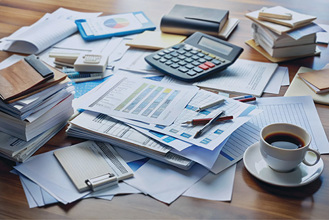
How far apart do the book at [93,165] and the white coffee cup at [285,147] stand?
0.98ft

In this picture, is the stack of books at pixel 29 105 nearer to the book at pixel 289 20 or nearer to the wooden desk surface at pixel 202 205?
the wooden desk surface at pixel 202 205

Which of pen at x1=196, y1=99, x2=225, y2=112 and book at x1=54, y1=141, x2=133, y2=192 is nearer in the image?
book at x1=54, y1=141, x2=133, y2=192

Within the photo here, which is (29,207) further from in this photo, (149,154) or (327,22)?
(327,22)

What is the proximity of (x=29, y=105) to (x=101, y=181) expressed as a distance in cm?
25

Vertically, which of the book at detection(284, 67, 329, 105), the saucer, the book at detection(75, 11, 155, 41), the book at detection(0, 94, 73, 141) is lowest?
the book at detection(284, 67, 329, 105)

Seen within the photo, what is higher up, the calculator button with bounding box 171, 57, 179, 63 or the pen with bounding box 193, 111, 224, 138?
the pen with bounding box 193, 111, 224, 138

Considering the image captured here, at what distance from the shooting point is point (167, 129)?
102 cm

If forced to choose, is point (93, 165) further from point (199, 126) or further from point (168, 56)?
point (168, 56)

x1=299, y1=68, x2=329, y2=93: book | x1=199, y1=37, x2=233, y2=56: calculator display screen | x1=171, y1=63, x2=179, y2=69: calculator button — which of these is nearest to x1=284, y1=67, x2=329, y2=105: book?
x1=299, y1=68, x2=329, y2=93: book

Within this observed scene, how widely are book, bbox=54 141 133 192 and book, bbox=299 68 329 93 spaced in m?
0.62

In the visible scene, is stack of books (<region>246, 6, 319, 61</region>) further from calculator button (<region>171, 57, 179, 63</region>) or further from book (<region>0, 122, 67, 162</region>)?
book (<region>0, 122, 67, 162</region>)

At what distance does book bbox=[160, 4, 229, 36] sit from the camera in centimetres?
153

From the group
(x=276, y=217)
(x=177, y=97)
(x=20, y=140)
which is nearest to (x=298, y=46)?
(x=177, y=97)

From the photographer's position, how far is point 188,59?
1.34m
